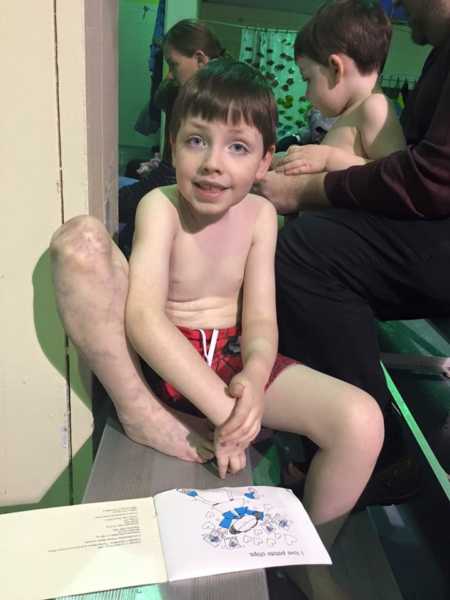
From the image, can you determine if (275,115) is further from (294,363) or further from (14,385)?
(14,385)

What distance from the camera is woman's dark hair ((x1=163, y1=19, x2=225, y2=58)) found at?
1758mm

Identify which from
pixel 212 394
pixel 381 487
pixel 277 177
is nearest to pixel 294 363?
pixel 212 394

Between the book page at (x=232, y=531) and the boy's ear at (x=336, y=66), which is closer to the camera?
the book page at (x=232, y=531)

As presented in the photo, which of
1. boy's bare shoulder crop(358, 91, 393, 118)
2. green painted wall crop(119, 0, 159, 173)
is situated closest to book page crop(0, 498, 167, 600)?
boy's bare shoulder crop(358, 91, 393, 118)

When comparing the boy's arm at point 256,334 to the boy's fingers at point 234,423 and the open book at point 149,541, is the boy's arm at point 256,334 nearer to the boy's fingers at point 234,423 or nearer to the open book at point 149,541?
the boy's fingers at point 234,423

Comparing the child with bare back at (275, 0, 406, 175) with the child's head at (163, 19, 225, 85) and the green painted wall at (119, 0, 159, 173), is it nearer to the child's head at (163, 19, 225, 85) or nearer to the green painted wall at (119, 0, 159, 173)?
the child's head at (163, 19, 225, 85)

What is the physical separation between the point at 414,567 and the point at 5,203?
40.3 inches

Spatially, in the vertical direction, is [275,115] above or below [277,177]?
above

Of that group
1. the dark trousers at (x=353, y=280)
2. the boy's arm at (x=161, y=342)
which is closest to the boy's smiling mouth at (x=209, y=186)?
the boy's arm at (x=161, y=342)

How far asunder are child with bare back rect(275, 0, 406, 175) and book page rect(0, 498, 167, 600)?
0.71 m

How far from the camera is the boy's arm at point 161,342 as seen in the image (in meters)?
0.73

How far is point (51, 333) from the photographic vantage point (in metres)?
0.81

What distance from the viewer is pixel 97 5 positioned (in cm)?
73

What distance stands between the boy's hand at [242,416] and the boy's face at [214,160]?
0.86 feet
